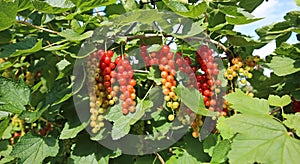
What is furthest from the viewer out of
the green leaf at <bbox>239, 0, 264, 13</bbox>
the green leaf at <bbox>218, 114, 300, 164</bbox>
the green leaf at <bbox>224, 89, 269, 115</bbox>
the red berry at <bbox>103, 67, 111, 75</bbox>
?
the green leaf at <bbox>239, 0, 264, 13</bbox>

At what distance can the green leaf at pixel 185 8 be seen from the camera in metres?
1.11

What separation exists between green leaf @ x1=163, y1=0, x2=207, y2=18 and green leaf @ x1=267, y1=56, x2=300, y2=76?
340mm

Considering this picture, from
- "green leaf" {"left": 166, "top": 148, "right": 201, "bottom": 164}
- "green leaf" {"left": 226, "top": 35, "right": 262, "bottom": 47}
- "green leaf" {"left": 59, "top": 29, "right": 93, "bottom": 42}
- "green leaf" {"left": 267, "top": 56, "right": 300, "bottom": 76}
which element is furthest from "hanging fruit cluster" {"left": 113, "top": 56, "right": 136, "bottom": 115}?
"green leaf" {"left": 267, "top": 56, "right": 300, "bottom": 76}

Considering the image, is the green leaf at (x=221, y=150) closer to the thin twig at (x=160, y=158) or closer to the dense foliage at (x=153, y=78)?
the dense foliage at (x=153, y=78)

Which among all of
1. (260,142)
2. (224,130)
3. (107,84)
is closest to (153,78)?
(107,84)

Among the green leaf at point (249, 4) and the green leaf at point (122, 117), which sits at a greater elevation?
the green leaf at point (249, 4)

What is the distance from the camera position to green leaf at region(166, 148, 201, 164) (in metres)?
1.27

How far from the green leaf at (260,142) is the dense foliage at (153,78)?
2cm

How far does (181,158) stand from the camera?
1.27 metres

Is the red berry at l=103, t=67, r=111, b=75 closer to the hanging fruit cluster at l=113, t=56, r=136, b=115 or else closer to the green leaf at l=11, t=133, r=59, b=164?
the hanging fruit cluster at l=113, t=56, r=136, b=115

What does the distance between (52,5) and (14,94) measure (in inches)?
13.2

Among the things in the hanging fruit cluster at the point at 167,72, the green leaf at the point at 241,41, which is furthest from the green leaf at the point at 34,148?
the green leaf at the point at 241,41

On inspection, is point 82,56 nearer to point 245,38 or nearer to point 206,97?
point 206,97

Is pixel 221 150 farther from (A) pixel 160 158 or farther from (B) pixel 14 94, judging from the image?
(B) pixel 14 94
